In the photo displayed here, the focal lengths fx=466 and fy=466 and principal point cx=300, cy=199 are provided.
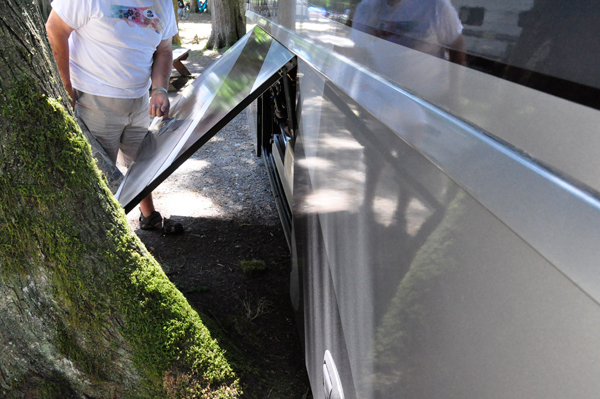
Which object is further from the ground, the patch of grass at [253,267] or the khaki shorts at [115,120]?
the khaki shorts at [115,120]

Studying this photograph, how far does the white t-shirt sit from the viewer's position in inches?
112

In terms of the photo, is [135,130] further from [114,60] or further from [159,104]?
[114,60]

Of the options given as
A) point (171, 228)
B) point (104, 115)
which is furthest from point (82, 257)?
point (171, 228)

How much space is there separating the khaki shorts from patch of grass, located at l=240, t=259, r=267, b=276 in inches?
46.8

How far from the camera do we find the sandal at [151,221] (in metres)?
3.93

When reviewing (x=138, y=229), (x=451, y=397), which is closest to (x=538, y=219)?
(x=451, y=397)

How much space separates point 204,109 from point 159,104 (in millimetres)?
561

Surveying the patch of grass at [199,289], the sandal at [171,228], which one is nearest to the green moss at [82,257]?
the patch of grass at [199,289]

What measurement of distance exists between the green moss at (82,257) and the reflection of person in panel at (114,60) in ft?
4.52

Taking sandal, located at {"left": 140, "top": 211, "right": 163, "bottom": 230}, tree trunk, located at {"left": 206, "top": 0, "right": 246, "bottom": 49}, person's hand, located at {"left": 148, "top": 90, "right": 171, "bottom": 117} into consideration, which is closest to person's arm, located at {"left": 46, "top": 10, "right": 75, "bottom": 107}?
person's hand, located at {"left": 148, "top": 90, "right": 171, "bottom": 117}

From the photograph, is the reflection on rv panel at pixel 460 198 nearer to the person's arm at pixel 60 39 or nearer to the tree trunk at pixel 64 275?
the tree trunk at pixel 64 275

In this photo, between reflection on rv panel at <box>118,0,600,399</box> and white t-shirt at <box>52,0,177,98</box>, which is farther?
white t-shirt at <box>52,0,177,98</box>

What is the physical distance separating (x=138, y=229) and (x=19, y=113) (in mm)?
2533

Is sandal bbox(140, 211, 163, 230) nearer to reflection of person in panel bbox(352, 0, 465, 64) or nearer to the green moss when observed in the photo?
the green moss
